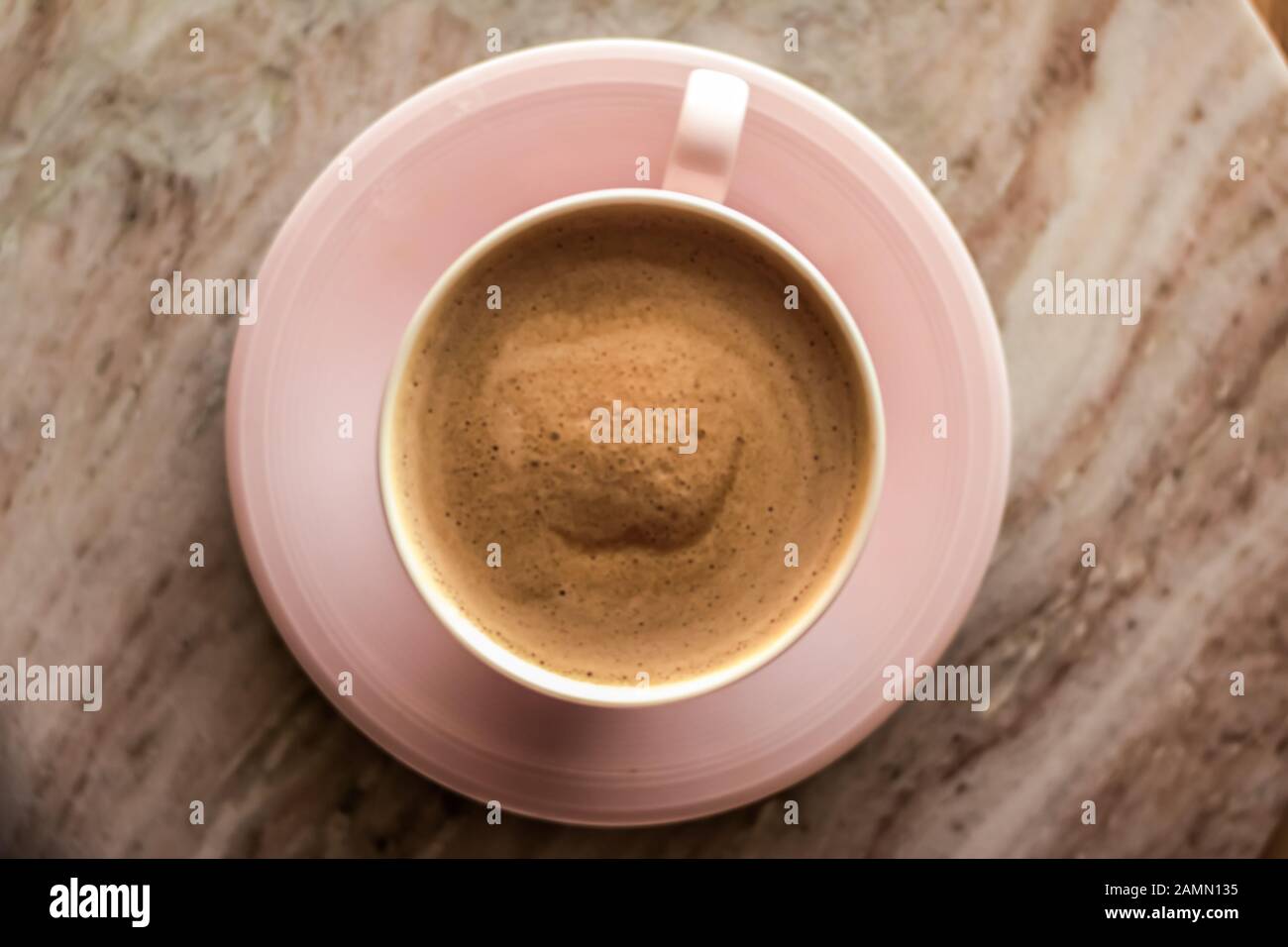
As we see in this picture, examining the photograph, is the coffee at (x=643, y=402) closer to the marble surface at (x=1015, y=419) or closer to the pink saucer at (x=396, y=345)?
the pink saucer at (x=396, y=345)

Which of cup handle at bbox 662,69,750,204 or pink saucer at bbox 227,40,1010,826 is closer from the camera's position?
cup handle at bbox 662,69,750,204

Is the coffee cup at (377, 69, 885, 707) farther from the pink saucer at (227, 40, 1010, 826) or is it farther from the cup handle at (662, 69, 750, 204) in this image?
the pink saucer at (227, 40, 1010, 826)

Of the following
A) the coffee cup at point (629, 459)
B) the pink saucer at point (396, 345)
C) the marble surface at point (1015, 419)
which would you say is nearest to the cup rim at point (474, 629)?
the coffee cup at point (629, 459)

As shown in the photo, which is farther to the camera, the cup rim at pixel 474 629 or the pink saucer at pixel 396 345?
the pink saucer at pixel 396 345

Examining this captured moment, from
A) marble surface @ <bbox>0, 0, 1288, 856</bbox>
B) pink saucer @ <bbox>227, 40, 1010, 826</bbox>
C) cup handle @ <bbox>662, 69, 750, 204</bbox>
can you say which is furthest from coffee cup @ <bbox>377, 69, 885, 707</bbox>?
marble surface @ <bbox>0, 0, 1288, 856</bbox>
